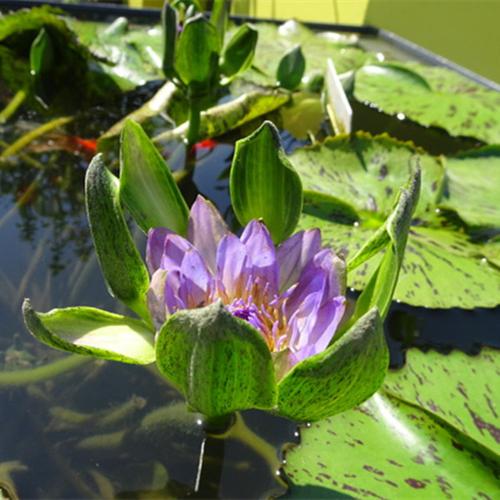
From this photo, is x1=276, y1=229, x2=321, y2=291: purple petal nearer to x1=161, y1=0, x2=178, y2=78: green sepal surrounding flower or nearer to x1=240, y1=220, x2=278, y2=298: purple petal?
x1=240, y1=220, x2=278, y2=298: purple petal

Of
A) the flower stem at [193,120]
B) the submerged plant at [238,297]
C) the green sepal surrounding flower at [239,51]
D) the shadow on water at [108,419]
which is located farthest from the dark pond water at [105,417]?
the green sepal surrounding flower at [239,51]

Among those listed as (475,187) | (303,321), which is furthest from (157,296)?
(475,187)

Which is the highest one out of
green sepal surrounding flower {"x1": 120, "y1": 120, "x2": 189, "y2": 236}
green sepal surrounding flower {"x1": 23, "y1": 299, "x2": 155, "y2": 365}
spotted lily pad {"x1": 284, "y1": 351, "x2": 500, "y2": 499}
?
green sepal surrounding flower {"x1": 120, "y1": 120, "x2": 189, "y2": 236}

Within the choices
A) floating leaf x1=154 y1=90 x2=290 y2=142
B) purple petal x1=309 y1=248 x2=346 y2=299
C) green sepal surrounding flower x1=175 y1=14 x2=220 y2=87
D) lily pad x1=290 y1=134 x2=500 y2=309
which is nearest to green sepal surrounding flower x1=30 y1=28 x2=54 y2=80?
floating leaf x1=154 y1=90 x2=290 y2=142

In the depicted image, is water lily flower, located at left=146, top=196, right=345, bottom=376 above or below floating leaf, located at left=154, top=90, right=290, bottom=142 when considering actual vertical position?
above

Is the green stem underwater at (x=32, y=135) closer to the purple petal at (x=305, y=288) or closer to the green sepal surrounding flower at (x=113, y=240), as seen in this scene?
the green sepal surrounding flower at (x=113, y=240)

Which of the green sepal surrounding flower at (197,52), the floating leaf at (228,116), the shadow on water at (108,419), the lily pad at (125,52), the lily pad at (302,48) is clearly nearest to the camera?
the shadow on water at (108,419)
